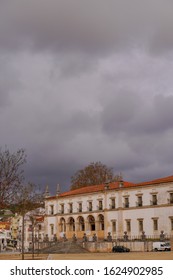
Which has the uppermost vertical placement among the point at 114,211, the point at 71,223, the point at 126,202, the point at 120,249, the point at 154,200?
the point at 154,200

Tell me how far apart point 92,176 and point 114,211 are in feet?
55.5

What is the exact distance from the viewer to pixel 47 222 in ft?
260

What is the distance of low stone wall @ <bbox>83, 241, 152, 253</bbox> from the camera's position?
5341 centimetres

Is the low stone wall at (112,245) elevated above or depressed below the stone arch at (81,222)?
below

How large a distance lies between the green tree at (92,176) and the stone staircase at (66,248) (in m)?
18.8

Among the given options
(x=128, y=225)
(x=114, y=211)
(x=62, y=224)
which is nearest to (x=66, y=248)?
(x=128, y=225)

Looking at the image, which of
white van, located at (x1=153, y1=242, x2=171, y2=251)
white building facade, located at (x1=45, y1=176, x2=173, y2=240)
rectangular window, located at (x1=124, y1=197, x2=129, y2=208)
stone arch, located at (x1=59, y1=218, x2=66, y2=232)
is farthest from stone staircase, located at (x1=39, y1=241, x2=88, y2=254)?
white van, located at (x1=153, y1=242, x2=171, y2=251)

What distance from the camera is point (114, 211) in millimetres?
67000

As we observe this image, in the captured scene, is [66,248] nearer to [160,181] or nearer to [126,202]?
[126,202]

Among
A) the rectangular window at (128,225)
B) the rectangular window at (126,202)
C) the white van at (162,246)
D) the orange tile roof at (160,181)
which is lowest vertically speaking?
the white van at (162,246)

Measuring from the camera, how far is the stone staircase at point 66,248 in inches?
2293

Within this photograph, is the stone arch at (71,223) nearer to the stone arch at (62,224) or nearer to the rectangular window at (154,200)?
the stone arch at (62,224)

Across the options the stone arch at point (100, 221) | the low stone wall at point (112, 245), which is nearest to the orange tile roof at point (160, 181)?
the stone arch at point (100, 221)

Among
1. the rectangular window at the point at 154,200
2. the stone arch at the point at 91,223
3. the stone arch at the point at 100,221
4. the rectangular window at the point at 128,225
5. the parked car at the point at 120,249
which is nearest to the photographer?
the parked car at the point at 120,249
